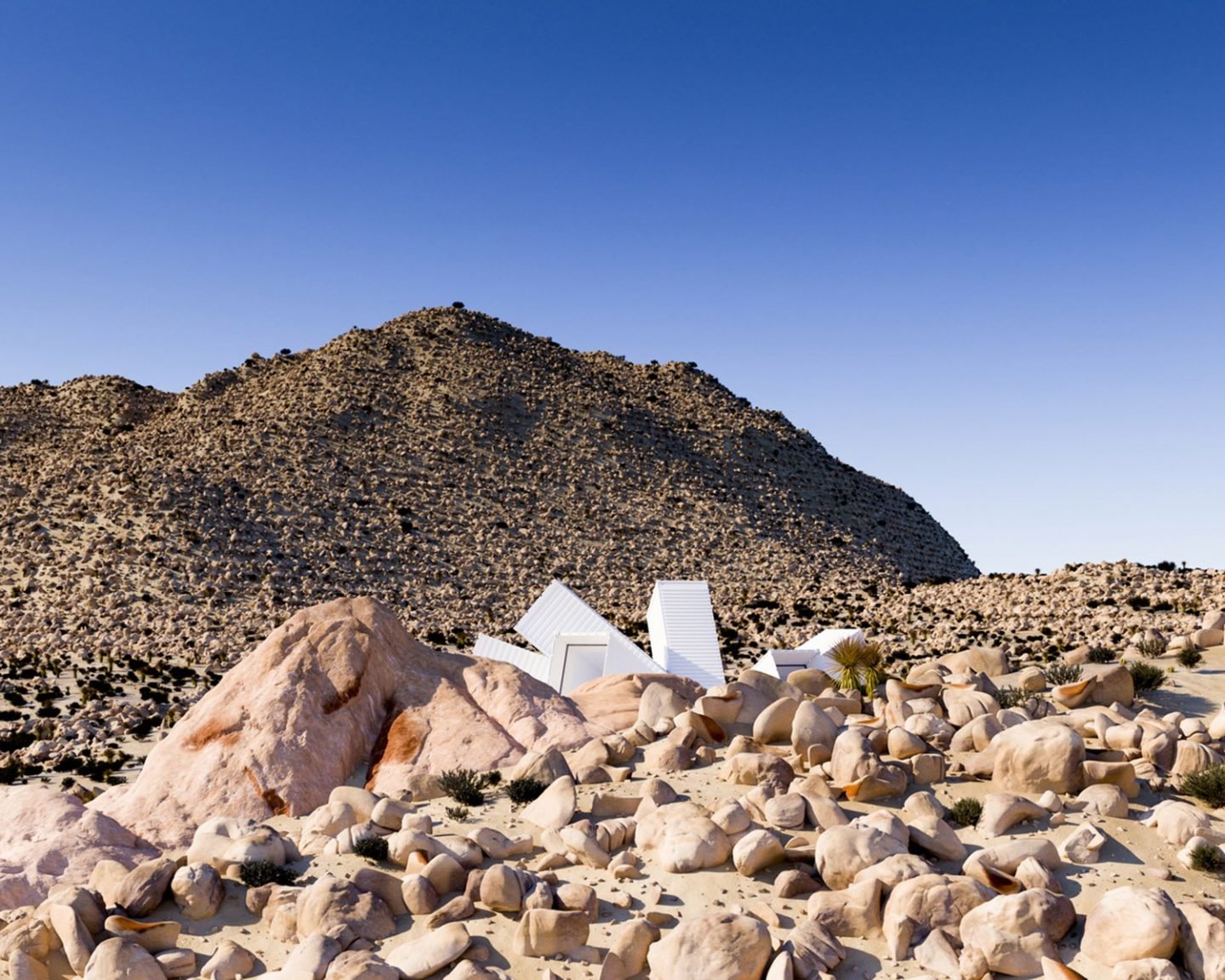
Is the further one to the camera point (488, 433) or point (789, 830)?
point (488, 433)

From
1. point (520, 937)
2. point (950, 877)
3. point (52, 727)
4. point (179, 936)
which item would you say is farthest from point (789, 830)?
point (52, 727)

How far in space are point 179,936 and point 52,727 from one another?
23.6 metres

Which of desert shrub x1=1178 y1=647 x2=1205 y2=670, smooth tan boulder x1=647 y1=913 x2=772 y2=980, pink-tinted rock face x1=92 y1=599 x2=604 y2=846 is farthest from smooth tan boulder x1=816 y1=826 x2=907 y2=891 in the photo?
desert shrub x1=1178 y1=647 x2=1205 y2=670

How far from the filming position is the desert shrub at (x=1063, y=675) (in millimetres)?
18650

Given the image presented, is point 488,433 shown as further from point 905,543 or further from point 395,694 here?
point 395,694

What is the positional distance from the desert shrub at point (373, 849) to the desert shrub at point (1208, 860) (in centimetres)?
896

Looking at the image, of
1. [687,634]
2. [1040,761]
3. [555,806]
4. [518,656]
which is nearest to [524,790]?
[555,806]

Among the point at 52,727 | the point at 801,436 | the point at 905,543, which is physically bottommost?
the point at 52,727

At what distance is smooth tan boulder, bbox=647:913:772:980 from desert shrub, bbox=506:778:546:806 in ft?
14.0

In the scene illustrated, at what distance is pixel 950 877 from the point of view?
33.0 feet

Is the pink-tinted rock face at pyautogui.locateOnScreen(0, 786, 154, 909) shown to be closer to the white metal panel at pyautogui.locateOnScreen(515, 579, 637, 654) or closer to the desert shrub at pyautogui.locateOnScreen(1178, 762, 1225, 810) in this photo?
the desert shrub at pyautogui.locateOnScreen(1178, 762, 1225, 810)

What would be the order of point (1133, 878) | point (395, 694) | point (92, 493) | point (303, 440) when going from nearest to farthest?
point (1133, 878)
point (395, 694)
point (92, 493)
point (303, 440)

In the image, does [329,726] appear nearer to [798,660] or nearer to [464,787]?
[464,787]

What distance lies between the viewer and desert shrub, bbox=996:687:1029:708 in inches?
637
